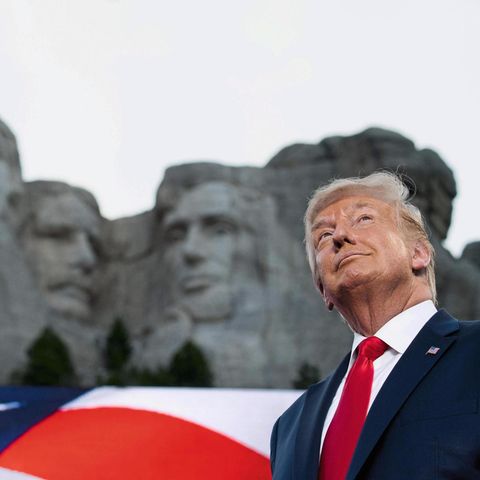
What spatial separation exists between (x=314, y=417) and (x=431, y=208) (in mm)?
8861

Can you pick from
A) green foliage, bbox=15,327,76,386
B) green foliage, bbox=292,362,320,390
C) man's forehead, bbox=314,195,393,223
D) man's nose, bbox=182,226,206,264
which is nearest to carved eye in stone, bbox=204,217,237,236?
man's nose, bbox=182,226,206,264

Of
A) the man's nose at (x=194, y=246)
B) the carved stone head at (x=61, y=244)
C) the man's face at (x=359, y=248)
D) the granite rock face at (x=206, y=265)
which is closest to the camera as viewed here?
the man's face at (x=359, y=248)

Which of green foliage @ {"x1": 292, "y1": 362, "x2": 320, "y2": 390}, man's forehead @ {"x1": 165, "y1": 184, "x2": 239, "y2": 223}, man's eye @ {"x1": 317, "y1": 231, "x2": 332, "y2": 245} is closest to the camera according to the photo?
man's eye @ {"x1": 317, "y1": 231, "x2": 332, "y2": 245}

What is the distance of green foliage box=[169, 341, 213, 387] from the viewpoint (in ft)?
28.8

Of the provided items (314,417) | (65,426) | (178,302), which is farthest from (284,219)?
(314,417)

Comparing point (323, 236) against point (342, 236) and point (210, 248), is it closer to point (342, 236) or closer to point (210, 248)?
point (342, 236)

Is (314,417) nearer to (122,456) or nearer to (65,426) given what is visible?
(122,456)

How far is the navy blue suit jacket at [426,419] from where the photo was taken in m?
1.42

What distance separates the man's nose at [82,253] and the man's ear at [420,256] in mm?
9566

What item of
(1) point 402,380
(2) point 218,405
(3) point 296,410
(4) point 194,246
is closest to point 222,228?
(4) point 194,246

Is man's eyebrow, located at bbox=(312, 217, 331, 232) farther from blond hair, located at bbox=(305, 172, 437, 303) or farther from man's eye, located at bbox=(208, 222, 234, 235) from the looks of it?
man's eye, located at bbox=(208, 222, 234, 235)

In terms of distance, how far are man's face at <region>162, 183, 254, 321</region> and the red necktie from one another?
28.0ft

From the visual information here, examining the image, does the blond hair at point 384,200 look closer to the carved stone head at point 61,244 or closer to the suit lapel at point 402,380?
the suit lapel at point 402,380

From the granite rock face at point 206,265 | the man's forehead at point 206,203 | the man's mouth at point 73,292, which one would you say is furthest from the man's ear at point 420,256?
the man's mouth at point 73,292
